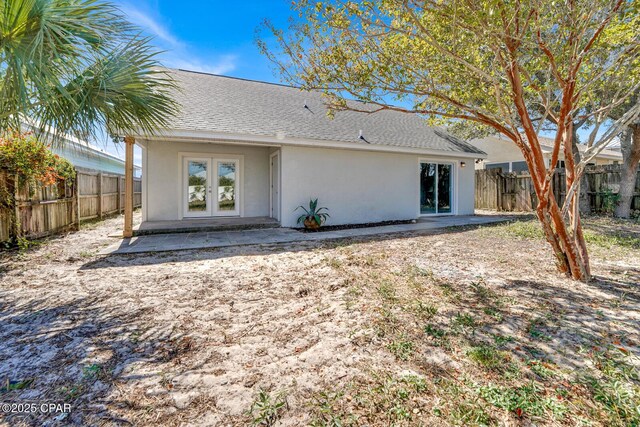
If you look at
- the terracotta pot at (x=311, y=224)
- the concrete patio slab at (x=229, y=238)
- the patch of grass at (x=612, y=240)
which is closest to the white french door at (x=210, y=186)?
the concrete patio slab at (x=229, y=238)

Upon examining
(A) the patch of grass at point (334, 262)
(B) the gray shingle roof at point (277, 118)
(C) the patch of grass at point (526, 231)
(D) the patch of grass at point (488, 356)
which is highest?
(B) the gray shingle roof at point (277, 118)

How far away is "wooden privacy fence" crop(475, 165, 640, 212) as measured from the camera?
1160cm

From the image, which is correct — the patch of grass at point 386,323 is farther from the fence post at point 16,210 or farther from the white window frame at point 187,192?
the white window frame at point 187,192

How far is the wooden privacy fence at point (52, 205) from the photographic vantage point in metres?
6.04

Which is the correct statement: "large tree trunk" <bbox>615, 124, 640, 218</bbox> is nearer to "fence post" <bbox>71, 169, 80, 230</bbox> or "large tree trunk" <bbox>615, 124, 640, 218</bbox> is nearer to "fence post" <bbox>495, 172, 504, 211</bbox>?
"fence post" <bbox>495, 172, 504, 211</bbox>

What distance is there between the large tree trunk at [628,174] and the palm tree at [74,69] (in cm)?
1467

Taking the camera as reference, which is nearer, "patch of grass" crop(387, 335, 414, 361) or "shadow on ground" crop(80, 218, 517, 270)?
"patch of grass" crop(387, 335, 414, 361)

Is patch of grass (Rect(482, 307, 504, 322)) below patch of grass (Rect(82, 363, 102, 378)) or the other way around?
the other way around

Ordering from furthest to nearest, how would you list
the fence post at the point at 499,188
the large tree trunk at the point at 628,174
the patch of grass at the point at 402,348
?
the fence post at the point at 499,188
the large tree trunk at the point at 628,174
the patch of grass at the point at 402,348

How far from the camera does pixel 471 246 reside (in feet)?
21.4

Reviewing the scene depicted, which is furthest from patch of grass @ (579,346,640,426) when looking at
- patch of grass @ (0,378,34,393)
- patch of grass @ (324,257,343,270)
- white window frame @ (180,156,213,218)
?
white window frame @ (180,156,213,218)

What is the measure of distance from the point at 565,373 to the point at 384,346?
1.34 meters

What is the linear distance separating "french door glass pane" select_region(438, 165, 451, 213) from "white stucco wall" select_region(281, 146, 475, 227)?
594 millimetres

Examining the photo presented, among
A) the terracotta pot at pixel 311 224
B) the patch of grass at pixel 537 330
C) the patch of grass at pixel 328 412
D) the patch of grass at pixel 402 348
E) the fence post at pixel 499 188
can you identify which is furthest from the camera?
the fence post at pixel 499 188
